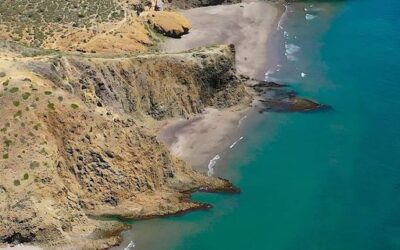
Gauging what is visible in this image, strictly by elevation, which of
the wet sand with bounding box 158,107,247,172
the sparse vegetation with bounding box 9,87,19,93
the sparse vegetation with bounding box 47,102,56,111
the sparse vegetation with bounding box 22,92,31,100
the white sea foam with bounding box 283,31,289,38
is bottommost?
the wet sand with bounding box 158,107,247,172

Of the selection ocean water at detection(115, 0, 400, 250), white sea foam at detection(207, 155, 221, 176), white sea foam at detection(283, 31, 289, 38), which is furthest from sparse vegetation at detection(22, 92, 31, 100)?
white sea foam at detection(283, 31, 289, 38)

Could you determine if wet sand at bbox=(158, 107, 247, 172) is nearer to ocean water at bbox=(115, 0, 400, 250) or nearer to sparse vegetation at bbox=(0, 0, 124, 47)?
ocean water at bbox=(115, 0, 400, 250)

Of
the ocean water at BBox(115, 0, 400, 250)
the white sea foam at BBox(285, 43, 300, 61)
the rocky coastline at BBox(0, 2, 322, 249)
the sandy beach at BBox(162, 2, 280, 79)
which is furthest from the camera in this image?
the white sea foam at BBox(285, 43, 300, 61)

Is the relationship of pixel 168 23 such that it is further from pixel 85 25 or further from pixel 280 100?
pixel 280 100

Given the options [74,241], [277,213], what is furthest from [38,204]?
[277,213]

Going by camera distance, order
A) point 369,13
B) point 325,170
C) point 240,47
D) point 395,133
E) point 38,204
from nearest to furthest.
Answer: point 38,204 < point 325,170 < point 395,133 < point 240,47 < point 369,13

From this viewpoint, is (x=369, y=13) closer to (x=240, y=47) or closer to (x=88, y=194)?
(x=240, y=47)

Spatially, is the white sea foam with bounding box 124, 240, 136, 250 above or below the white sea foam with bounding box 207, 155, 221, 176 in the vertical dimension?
below

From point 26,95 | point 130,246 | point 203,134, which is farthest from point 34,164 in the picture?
point 203,134
